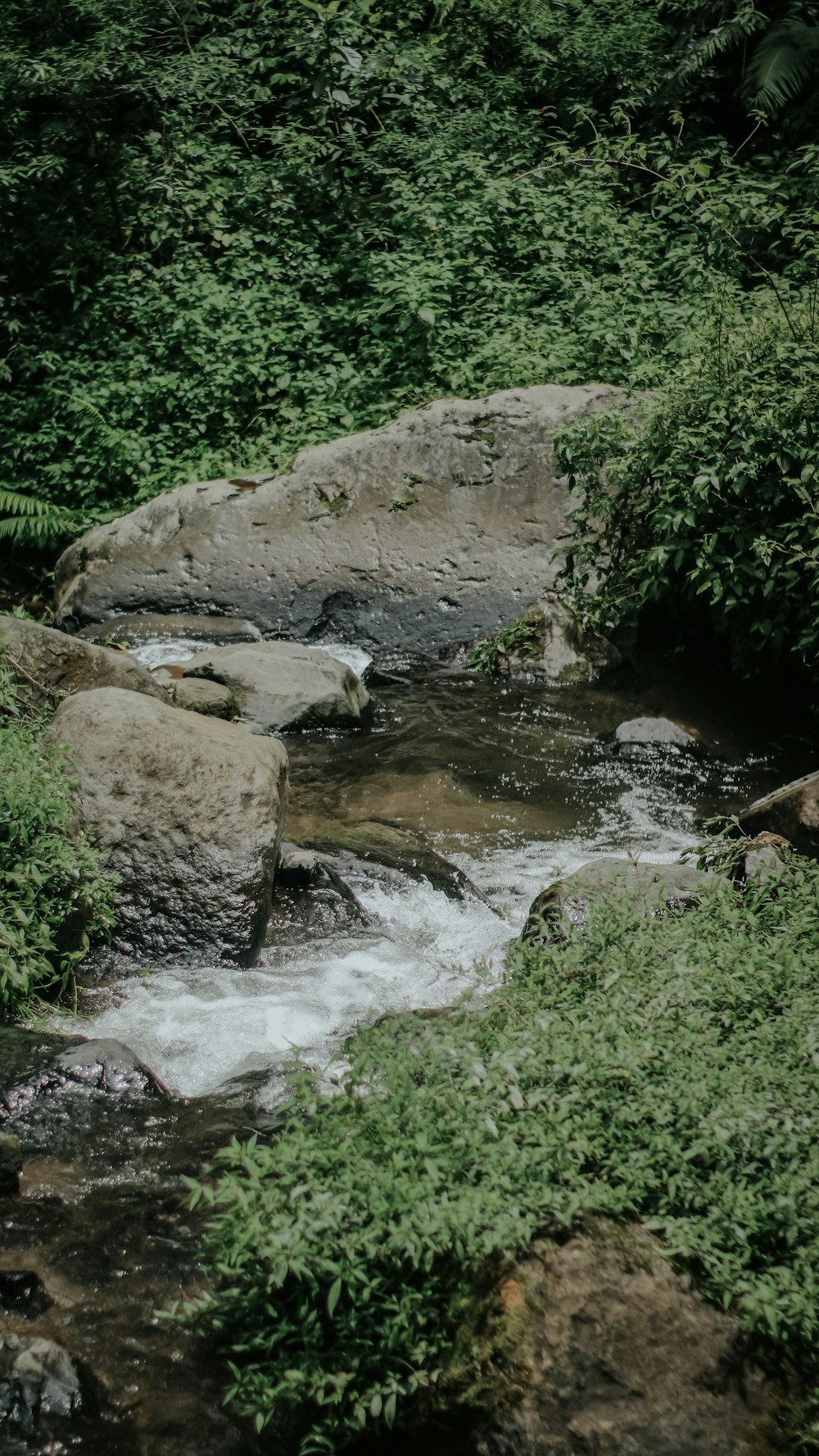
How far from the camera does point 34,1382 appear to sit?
284 centimetres

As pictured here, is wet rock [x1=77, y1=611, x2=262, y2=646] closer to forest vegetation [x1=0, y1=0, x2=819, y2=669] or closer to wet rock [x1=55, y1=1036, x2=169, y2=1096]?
forest vegetation [x1=0, y1=0, x2=819, y2=669]

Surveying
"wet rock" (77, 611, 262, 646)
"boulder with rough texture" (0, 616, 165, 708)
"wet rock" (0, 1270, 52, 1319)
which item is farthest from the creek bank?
"wet rock" (77, 611, 262, 646)

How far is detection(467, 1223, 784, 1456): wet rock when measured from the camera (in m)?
2.46

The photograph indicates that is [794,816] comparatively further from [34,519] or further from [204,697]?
[34,519]

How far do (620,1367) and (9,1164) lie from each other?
197cm

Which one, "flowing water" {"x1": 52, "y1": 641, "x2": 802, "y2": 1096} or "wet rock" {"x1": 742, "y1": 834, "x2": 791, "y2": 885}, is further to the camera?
"flowing water" {"x1": 52, "y1": 641, "x2": 802, "y2": 1096}

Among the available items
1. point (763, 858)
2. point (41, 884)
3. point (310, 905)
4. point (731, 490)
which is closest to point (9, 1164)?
point (41, 884)

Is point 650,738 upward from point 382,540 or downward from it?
downward

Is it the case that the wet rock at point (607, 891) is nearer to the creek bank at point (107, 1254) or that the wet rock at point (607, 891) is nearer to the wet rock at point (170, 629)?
the creek bank at point (107, 1254)

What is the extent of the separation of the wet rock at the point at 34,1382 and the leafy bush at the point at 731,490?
5.60 metres

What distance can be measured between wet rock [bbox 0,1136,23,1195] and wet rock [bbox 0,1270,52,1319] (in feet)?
1.21

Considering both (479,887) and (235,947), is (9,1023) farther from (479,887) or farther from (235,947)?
(479,887)

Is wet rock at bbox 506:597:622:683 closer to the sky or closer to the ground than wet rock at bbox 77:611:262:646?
closer to the sky

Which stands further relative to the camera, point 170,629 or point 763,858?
point 170,629
